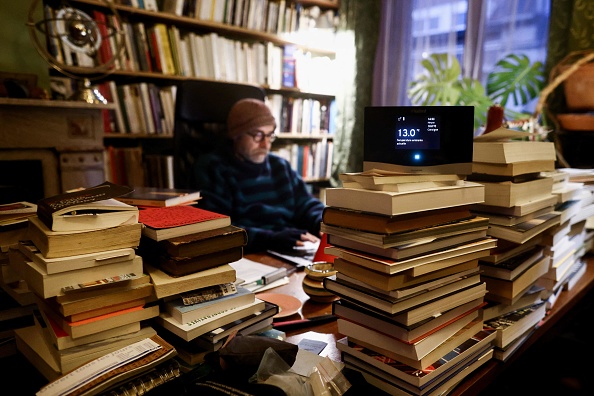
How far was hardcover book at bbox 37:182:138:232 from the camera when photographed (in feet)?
2.31

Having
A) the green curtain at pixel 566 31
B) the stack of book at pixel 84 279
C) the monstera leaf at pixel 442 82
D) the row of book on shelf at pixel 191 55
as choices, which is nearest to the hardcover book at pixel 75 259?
the stack of book at pixel 84 279

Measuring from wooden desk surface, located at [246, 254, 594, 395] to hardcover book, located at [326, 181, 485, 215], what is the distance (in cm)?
30

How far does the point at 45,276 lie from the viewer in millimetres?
681

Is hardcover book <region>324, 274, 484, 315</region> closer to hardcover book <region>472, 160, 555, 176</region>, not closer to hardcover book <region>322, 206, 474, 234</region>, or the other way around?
hardcover book <region>322, 206, 474, 234</region>

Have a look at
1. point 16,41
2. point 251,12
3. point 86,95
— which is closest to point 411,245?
point 86,95

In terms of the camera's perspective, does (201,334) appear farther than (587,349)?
No

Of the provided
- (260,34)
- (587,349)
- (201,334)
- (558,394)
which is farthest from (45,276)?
(260,34)

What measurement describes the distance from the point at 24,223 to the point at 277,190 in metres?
1.42

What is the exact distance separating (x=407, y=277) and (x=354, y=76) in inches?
118

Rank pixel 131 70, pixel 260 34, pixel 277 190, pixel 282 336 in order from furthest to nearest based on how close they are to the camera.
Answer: pixel 260 34 < pixel 131 70 < pixel 277 190 < pixel 282 336

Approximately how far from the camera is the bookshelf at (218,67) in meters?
2.54

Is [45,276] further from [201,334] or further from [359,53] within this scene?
[359,53]

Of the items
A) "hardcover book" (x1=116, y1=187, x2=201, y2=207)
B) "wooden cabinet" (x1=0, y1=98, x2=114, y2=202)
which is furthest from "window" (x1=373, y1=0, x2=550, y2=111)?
"hardcover book" (x1=116, y1=187, x2=201, y2=207)

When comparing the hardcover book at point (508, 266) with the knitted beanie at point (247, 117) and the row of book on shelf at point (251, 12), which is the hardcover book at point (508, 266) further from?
the row of book on shelf at point (251, 12)
